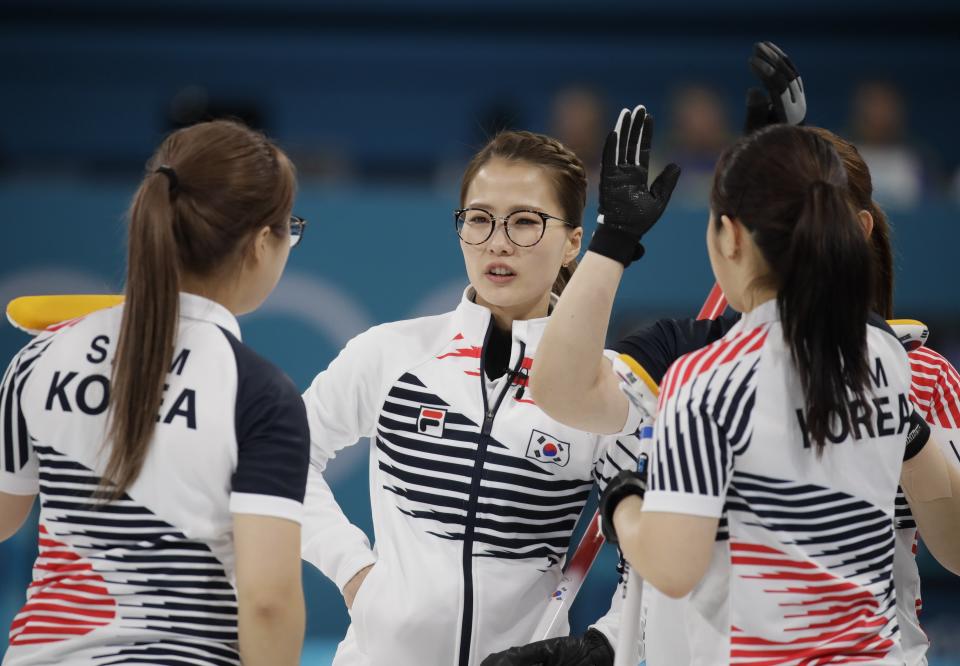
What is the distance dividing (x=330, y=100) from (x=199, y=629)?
676 centimetres

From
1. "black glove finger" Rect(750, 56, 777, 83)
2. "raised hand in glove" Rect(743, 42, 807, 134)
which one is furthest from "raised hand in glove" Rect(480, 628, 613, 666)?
"black glove finger" Rect(750, 56, 777, 83)

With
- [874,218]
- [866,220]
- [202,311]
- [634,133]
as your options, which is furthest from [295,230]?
[874,218]

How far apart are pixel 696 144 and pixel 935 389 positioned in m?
3.67

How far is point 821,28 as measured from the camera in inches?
313

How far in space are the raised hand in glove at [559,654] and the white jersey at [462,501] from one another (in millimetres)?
47

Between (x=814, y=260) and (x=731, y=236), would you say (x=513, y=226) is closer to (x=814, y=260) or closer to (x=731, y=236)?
(x=731, y=236)

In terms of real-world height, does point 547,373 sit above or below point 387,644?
above

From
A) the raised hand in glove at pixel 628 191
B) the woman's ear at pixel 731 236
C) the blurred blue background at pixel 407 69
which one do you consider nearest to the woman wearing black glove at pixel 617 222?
the raised hand in glove at pixel 628 191

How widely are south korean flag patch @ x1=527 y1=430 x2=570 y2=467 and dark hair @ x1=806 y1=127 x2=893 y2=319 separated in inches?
28.4

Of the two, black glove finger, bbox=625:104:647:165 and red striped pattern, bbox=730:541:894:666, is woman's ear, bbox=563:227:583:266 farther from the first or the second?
red striped pattern, bbox=730:541:894:666

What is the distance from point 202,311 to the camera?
189cm

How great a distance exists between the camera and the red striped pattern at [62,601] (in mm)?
1810

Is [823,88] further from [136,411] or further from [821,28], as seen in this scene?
[136,411]

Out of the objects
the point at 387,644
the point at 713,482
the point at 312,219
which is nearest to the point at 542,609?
the point at 387,644
